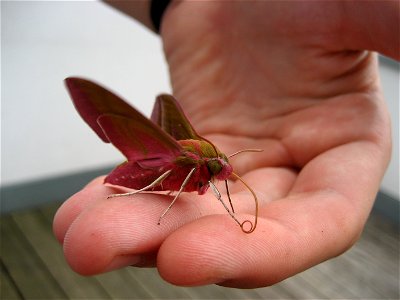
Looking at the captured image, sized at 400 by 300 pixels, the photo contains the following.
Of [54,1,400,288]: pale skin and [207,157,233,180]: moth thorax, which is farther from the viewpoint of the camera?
[207,157,233,180]: moth thorax

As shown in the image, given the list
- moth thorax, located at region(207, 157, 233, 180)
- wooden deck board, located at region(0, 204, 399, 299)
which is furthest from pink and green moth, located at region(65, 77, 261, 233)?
wooden deck board, located at region(0, 204, 399, 299)

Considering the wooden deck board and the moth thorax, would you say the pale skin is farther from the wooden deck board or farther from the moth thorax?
the wooden deck board

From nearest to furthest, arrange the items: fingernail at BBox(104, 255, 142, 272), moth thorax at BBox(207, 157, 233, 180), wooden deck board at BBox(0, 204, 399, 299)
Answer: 1. fingernail at BBox(104, 255, 142, 272)
2. moth thorax at BBox(207, 157, 233, 180)
3. wooden deck board at BBox(0, 204, 399, 299)

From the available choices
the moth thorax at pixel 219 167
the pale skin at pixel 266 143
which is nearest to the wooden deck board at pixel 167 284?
the pale skin at pixel 266 143

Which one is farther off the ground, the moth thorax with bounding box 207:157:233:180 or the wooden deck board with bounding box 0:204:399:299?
the moth thorax with bounding box 207:157:233:180

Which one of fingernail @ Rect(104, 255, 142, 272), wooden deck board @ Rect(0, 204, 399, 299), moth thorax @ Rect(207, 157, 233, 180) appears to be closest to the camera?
fingernail @ Rect(104, 255, 142, 272)

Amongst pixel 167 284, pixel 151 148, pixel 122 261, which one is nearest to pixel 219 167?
pixel 151 148

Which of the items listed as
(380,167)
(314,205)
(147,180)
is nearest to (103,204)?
(147,180)

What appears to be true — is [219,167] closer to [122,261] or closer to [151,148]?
[151,148]
